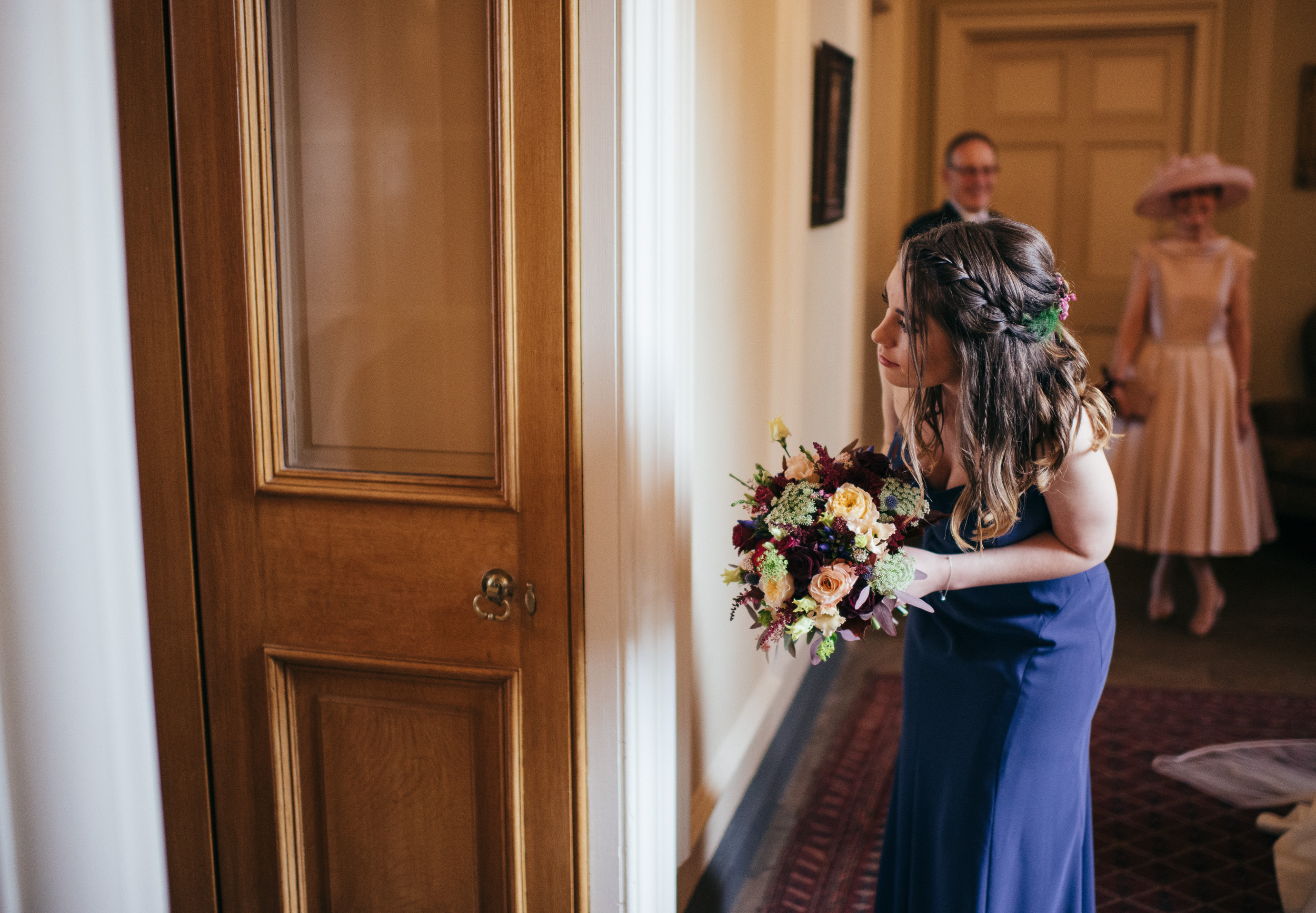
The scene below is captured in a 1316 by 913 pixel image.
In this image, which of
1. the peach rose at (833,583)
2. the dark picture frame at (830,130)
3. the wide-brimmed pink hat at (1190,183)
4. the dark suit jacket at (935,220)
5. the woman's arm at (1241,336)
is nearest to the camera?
the peach rose at (833,583)

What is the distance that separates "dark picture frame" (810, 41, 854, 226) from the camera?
3.47m

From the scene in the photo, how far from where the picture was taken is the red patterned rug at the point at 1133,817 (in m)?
2.63

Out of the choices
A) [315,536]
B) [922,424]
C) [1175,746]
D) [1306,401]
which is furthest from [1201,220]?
[315,536]

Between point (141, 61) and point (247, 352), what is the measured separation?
0.52 meters

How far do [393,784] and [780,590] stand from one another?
2.96ft

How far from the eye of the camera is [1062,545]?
5.31 feet

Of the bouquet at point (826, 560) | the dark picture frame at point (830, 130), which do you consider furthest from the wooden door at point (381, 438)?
the dark picture frame at point (830, 130)

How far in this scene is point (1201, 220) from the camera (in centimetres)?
443

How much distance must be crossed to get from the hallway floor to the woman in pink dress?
0.20 metres

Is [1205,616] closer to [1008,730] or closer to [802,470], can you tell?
[1008,730]

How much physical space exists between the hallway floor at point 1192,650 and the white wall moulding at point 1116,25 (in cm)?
248

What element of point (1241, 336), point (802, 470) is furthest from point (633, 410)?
point (1241, 336)

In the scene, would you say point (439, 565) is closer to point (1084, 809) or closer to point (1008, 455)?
point (1008, 455)

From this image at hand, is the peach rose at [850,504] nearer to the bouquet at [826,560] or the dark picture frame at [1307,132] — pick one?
the bouquet at [826,560]
